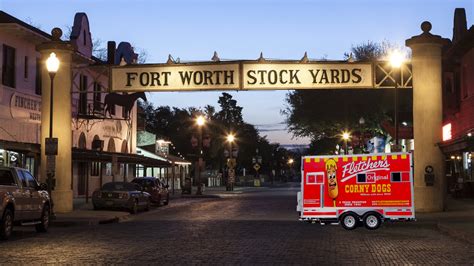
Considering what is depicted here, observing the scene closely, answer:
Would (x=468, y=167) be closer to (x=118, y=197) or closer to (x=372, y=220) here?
(x=372, y=220)

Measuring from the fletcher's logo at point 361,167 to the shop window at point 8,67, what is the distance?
1733 centimetres

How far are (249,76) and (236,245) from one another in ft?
43.4

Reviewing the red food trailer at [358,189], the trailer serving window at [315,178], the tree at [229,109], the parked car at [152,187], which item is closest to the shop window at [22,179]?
the red food trailer at [358,189]

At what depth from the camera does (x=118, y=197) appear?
2872cm

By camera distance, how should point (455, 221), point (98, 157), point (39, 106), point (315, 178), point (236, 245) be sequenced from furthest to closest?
point (39, 106) → point (98, 157) → point (455, 221) → point (315, 178) → point (236, 245)

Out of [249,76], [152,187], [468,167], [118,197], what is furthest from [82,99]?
[468,167]

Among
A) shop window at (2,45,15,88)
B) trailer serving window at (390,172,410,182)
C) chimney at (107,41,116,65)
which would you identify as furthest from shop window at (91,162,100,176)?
trailer serving window at (390,172,410,182)

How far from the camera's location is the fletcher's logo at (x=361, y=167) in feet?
65.2

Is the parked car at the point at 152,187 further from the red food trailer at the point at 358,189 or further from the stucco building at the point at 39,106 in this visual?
the red food trailer at the point at 358,189

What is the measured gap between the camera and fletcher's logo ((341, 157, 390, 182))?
19.9 meters

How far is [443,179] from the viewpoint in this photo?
26.0 m

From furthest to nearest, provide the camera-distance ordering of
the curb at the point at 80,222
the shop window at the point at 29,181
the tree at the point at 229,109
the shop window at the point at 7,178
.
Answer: the tree at the point at 229,109 < the curb at the point at 80,222 < the shop window at the point at 29,181 < the shop window at the point at 7,178

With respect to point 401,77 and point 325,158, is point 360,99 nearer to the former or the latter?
point 401,77

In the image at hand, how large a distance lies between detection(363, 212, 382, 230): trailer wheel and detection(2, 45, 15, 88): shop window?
1823 cm
